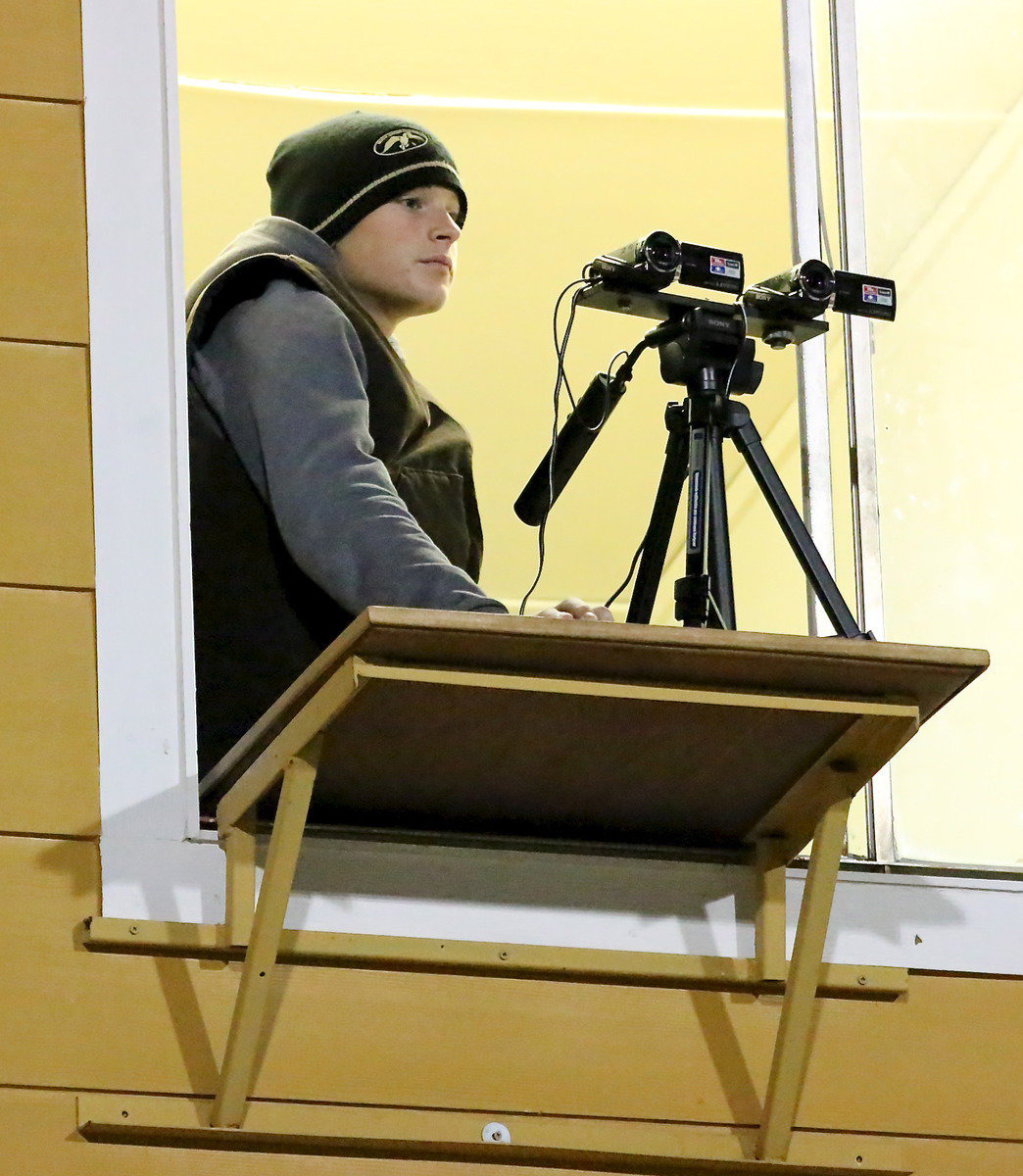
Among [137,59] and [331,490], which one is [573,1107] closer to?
[331,490]

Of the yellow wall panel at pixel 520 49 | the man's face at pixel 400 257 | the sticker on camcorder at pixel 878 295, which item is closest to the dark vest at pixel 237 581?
the man's face at pixel 400 257

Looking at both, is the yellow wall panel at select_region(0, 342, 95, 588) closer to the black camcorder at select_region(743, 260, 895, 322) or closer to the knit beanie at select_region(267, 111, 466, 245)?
the knit beanie at select_region(267, 111, 466, 245)

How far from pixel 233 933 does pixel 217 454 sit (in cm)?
48

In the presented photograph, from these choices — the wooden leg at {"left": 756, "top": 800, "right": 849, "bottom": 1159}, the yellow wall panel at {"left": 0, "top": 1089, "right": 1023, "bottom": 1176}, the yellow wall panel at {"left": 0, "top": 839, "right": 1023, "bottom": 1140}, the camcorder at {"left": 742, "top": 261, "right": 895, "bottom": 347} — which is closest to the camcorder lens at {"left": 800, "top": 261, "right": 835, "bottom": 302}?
the camcorder at {"left": 742, "top": 261, "right": 895, "bottom": 347}

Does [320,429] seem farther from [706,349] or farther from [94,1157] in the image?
[94,1157]

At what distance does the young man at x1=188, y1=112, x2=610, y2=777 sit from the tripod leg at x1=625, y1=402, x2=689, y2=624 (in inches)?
5.0

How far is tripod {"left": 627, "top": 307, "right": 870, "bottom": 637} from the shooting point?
1.90 meters

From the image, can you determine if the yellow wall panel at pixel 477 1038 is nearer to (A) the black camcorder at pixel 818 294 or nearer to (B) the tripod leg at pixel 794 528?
(B) the tripod leg at pixel 794 528

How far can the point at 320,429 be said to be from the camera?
190 centimetres

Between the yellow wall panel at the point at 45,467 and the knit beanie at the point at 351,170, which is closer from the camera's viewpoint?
the yellow wall panel at the point at 45,467

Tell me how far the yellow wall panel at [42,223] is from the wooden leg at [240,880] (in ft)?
1.56

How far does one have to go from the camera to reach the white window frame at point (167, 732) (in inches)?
71.0

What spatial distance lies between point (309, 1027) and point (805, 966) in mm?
422

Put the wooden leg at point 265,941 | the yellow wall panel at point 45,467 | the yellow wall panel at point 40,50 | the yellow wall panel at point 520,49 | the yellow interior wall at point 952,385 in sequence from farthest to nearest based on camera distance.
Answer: the yellow wall panel at point 520,49
the yellow interior wall at point 952,385
the yellow wall panel at point 40,50
the yellow wall panel at point 45,467
the wooden leg at point 265,941
